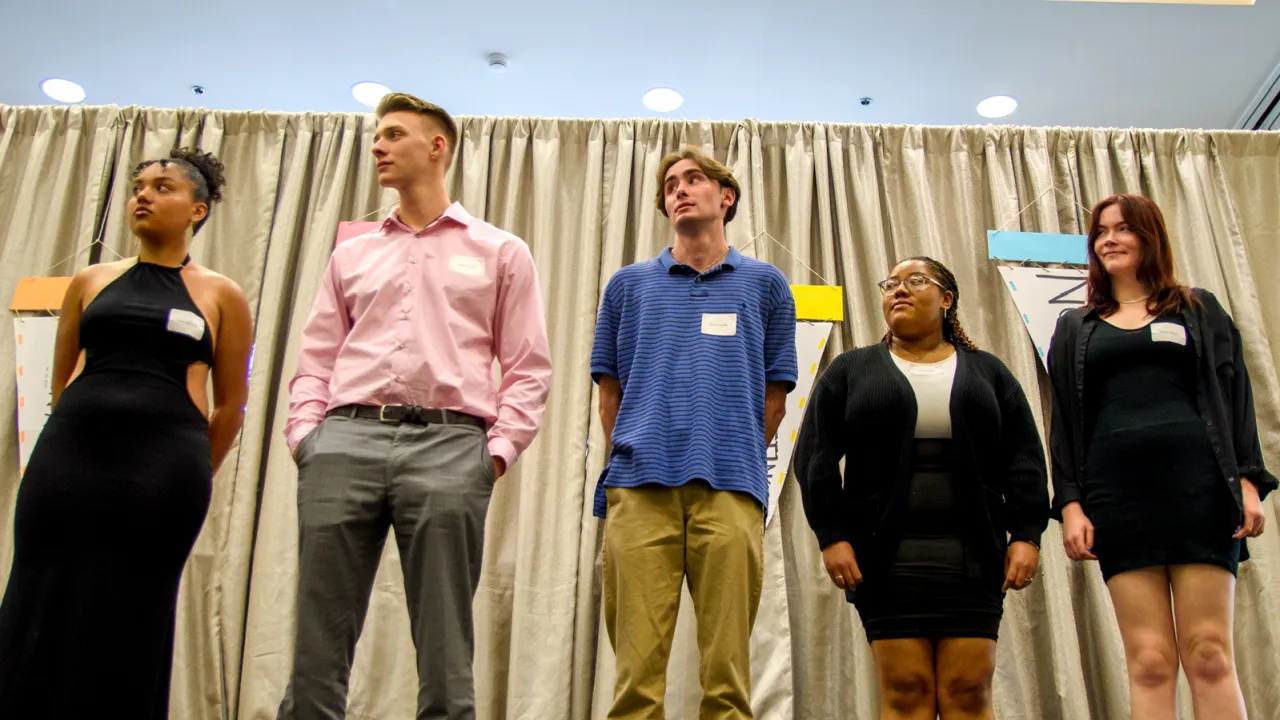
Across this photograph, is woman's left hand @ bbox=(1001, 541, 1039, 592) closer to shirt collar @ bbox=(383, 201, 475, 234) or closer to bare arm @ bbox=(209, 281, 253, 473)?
shirt collar @ bbox=(383, 201, 475, 234)

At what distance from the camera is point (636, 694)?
1.86 metres

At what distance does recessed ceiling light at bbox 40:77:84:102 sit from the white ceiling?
0.15ft

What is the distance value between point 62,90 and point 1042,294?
422cm

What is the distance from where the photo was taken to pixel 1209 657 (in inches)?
79.8

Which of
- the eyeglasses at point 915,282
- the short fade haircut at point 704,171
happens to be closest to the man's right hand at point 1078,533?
the eyeglasses at point 915,282

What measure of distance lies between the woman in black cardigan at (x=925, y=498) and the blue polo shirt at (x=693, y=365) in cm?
18

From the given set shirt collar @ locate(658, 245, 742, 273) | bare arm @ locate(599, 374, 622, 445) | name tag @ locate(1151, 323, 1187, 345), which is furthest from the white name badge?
name tag @ locate(1151, 323, 1187, 345)

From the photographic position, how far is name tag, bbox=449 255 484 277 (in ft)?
6.73

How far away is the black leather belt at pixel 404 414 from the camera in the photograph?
1852mm

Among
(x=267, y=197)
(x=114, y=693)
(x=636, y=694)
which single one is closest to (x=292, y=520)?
(x=267, y=197)

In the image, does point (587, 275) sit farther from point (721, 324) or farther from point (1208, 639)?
point (1208, 639)

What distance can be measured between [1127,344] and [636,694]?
1.36 metres

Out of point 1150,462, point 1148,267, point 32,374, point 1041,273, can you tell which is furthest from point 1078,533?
point 32,374

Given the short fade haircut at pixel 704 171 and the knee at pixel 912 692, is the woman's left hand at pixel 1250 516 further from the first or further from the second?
the short fade haircut at pixel 704 171
